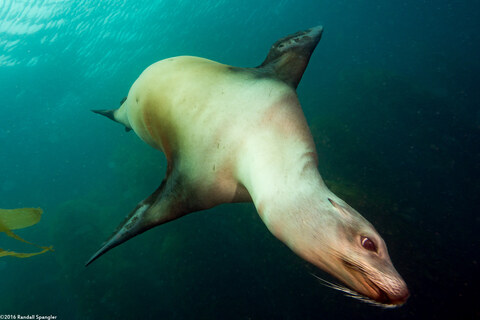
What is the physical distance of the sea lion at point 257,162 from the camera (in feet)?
4.29

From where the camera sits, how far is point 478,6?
28812mm

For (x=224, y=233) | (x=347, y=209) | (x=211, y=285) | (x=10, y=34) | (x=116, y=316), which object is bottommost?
(x=116, y=316)

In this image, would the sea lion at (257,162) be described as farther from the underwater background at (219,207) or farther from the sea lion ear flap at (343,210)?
the underwater background at (219,207)

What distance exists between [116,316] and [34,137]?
24.5 m

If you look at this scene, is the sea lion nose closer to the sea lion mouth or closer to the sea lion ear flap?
the sea lion mouth

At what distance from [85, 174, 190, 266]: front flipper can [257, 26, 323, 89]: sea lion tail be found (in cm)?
139

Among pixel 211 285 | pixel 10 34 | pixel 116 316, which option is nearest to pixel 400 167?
pixel 211 285

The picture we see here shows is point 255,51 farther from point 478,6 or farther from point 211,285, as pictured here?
point 478,6

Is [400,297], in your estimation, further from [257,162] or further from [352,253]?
[257,162]

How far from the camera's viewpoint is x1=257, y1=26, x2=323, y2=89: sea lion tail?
2412 millimetres

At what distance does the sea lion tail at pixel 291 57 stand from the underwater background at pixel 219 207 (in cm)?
553

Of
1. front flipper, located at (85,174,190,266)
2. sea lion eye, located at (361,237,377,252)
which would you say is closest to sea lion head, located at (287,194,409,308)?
sea lion eye, located at (361,237,377,252)

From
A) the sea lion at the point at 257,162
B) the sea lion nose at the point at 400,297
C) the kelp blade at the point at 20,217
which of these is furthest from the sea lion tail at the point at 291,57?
the kelp blade at the point at 20,217

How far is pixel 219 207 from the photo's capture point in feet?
31.4
